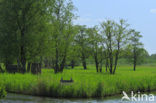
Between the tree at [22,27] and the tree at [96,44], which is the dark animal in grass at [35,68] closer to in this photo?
the tree at [22,27]

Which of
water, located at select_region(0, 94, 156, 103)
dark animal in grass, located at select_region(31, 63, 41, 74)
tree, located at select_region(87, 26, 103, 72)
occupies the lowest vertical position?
water, located at select_region(0, 94, 156, 103)

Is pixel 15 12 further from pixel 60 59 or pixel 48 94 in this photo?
pixel 48 94

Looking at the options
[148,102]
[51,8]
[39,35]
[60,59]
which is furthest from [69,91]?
[60,59]

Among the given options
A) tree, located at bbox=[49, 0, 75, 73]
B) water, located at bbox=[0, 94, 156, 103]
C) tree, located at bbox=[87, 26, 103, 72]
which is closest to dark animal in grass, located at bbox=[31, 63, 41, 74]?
tree, located at bbox=[49, 0, 75, 73]

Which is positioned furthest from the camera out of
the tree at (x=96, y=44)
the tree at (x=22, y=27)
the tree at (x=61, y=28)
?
the tree at (x=96, y=44)

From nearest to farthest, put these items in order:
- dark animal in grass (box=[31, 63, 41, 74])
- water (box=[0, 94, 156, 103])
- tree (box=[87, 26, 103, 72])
Result: water (box=[0, 94, 156, 103]), dark animal in grass (box=[31, 63, 41, 74]), tree (box=[87, 26, 103, 72])

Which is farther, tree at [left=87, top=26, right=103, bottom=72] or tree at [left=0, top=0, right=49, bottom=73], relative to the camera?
tree at [left=87, top=26, right=103, bottom=72]

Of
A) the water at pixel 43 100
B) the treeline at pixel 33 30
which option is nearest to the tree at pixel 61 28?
the treeline at pixel 33 30

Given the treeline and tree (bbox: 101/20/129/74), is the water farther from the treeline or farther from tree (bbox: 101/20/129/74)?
tree (bbox: 101/20/129/74)

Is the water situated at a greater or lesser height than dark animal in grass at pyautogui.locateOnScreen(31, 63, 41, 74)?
lesser

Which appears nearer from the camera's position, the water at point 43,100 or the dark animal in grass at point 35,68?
the water at point 43,100

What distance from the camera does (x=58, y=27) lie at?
47969 mm

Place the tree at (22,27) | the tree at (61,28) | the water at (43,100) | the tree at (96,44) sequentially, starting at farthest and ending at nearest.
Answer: the tree at (96,44) < the tree at (61,28) < the tree at (22,27) < the water at (43,100)

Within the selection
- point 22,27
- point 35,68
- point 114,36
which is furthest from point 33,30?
point 114,36
